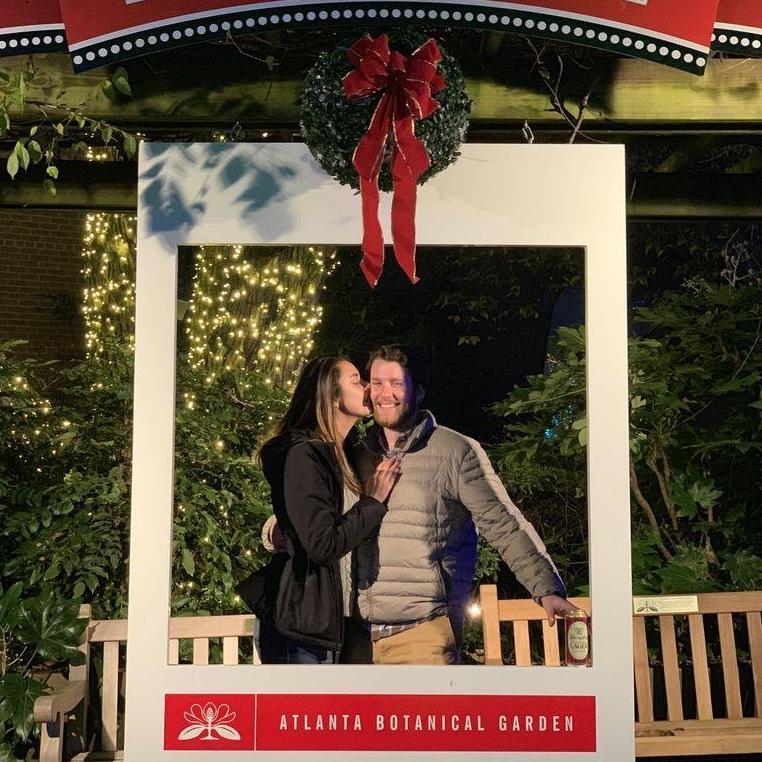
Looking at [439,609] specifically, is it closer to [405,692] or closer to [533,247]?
[405,692]

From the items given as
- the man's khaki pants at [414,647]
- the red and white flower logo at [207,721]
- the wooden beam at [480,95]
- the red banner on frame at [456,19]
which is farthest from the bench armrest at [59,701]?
the red banner on frame at [456,19]

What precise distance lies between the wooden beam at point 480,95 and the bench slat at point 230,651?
5.58 ft

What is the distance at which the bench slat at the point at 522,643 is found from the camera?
10.3 feet

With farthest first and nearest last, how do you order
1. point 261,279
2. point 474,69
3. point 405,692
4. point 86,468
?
point 86,468 < point 261,279 < point 474,69 < point 405,692

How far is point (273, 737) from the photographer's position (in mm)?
3061

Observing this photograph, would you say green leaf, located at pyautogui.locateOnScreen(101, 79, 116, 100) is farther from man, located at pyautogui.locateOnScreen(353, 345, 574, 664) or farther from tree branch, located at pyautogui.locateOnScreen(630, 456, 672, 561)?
tree branch, located at pyautogui.locateOnScreen(630, 456, 672, 561)

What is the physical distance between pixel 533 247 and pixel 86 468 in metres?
3.09

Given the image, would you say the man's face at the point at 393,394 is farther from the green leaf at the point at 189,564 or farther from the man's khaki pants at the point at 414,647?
the green leaf at the point at 189,564

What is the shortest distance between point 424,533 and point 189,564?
81 cm

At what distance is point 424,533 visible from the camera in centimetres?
307

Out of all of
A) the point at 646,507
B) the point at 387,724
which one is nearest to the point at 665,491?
the point at 646,507

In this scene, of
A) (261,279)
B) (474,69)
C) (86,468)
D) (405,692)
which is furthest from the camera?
(86,468)

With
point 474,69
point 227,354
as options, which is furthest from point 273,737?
point 474,69

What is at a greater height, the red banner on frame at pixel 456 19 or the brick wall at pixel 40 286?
the brick wall at pixel 40 286
